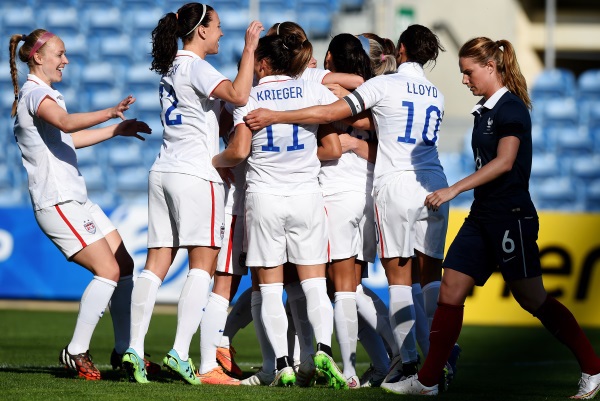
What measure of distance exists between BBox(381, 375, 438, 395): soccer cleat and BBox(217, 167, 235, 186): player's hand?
68.1 inches

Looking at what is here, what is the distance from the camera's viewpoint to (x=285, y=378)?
6.09 meters

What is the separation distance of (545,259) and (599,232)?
707 millimetres

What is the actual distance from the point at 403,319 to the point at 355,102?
1345 millimetres

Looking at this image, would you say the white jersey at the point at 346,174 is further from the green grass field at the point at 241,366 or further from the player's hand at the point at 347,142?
the green grass field at the point at 241,366

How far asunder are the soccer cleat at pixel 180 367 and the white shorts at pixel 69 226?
3.13ft

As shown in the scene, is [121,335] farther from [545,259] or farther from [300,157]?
[545,259]

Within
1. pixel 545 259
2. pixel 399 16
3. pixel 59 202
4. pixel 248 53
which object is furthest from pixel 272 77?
pixel 399 16

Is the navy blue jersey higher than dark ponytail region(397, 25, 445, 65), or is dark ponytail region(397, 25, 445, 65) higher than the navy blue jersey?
dark ponytail region(397, 25, 445, 65)

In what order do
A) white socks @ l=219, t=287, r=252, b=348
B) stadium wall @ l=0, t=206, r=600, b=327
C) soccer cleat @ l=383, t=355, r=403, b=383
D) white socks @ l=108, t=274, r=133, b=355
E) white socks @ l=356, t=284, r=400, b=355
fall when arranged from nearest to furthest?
soccer cleat @ l=383, t=355, r=403, b=383 → white socks @ l=356, t=284, r=400, b=355 → white socks @ l=108, t=274, r=133, b=355 → white socks @ l=219, t=287, r=252, b=348 → stadium wall @ l=0, t=206, r=600, b=327

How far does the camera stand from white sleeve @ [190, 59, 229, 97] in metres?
5.99

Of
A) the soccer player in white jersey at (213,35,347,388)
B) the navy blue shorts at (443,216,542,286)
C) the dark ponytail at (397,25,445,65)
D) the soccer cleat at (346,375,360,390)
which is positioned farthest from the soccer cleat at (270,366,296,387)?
the dark ponytail at (397,25,445,65)

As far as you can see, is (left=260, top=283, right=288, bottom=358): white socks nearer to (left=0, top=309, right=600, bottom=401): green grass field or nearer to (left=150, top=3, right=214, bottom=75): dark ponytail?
(left=0, top=309, right=600, bottom=401): green grass field

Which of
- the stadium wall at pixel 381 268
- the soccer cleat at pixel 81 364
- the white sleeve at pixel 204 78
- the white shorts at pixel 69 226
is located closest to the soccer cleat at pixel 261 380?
the soccer cleat at pixel 81 364

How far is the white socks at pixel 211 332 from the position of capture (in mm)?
6426
